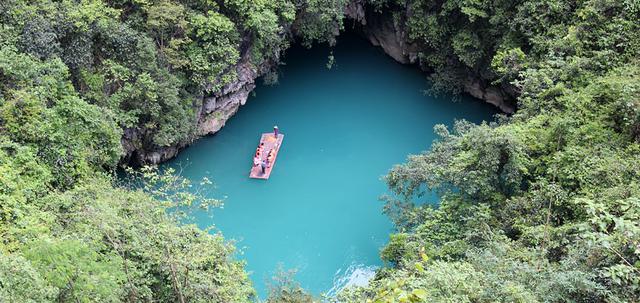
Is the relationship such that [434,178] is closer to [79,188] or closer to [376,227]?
[376,227]

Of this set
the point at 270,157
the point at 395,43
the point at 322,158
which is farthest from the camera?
the point at 395,43

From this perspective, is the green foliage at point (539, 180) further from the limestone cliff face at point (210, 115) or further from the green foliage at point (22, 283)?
the limestone cliff face at point (210, 115)

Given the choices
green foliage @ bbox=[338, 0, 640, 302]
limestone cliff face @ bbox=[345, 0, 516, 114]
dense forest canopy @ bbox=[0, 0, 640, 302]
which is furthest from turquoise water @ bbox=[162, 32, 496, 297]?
green foliage @ bbox=[338, 0, 640, 302]

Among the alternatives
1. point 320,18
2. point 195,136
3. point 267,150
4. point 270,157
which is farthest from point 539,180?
point 195,136

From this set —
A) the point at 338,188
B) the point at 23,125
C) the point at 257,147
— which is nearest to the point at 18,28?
the point at 23,125

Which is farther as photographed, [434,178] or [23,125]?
[434,178]

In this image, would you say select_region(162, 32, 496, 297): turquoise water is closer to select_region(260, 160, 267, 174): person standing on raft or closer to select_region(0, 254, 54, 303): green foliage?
select_region(260, 160, 267, 174): person standing on raft

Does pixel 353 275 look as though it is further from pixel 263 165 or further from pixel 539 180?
pixel 539 180
